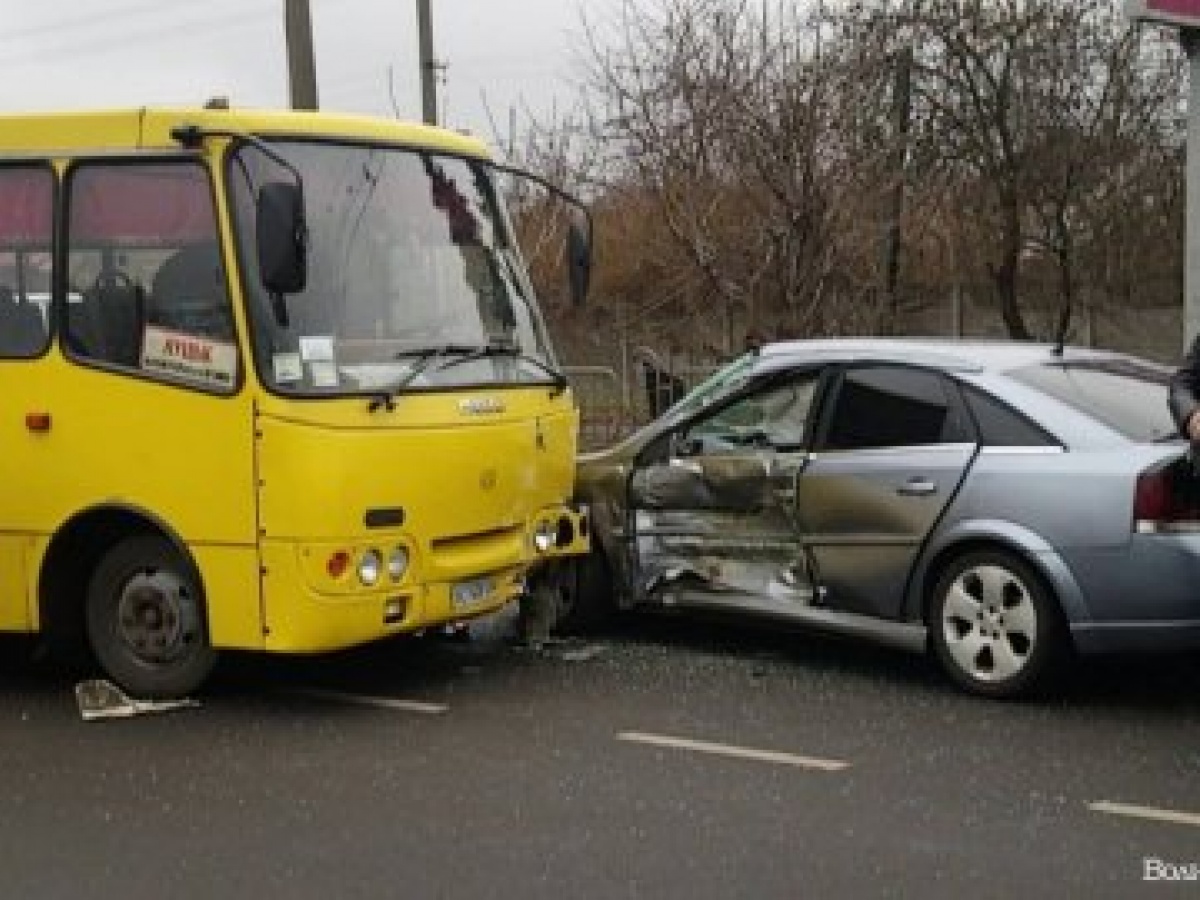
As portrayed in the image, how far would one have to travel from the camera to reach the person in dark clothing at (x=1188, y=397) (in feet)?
21.3

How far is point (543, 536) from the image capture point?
799 centimetres

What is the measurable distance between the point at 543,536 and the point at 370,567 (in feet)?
4.14

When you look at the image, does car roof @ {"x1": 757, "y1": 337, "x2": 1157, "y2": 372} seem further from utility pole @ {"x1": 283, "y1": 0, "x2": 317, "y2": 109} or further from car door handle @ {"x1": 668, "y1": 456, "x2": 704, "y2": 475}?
utility pole @ {"x1": 283, "y1": 0, "x2": 317, "y2": 109}

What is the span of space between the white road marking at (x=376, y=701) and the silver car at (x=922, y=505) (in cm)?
146

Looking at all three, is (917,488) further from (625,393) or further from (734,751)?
(625,393)

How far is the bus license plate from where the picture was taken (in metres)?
7.37

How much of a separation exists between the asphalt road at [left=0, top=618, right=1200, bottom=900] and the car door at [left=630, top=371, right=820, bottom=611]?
0.39 meters

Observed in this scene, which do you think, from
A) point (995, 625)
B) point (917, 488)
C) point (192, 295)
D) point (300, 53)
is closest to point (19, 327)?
point (192, 295)

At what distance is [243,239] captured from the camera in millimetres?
6930

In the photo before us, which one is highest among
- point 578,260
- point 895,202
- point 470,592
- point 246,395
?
point 895,202

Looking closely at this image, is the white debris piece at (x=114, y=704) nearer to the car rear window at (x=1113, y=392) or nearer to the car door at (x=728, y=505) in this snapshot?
the car door at (x=728, y=505)

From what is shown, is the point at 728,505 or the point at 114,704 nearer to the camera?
the point at 114,704

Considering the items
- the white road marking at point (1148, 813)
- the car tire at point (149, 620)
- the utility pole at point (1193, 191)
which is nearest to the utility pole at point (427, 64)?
the utility pole at point (1193, 191)

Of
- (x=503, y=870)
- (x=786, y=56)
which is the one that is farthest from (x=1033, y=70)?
(x=503, y=870)
